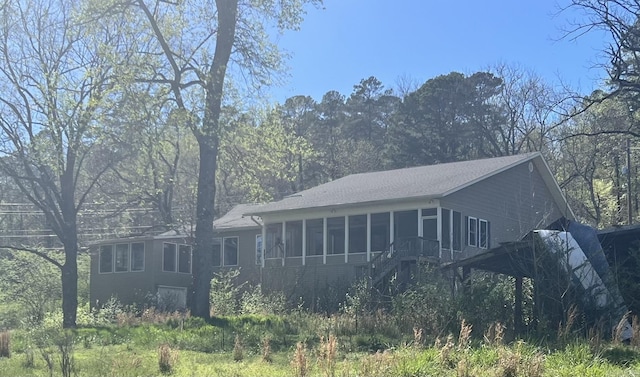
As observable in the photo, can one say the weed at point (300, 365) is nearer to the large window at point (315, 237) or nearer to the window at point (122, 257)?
the large window at point (315, 237)

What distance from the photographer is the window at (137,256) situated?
3478 centimetres

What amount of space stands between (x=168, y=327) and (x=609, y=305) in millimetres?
11111

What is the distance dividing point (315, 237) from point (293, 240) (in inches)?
41.2

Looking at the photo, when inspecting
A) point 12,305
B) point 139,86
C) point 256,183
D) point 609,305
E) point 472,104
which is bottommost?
point 12,305

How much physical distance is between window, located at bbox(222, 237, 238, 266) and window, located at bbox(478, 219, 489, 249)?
11985 millimetres

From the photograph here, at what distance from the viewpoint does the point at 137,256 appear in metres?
35.0

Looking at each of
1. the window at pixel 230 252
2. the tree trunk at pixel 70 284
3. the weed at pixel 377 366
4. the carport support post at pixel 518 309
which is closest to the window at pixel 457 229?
the window at pixel 230 252

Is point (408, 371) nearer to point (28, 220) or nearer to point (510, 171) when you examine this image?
point (510, 171)

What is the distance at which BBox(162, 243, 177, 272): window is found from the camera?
34.9m

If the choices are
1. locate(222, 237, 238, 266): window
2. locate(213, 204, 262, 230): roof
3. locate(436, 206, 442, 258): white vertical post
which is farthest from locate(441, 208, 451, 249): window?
locate(222, 237, 238, 266): window

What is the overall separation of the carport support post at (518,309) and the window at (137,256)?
23.0m

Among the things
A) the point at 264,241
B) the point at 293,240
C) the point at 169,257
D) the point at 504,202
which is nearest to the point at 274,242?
the point at 264,241

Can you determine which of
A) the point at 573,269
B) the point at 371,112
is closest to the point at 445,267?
the point at 573,269

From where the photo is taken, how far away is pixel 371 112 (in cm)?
6328
